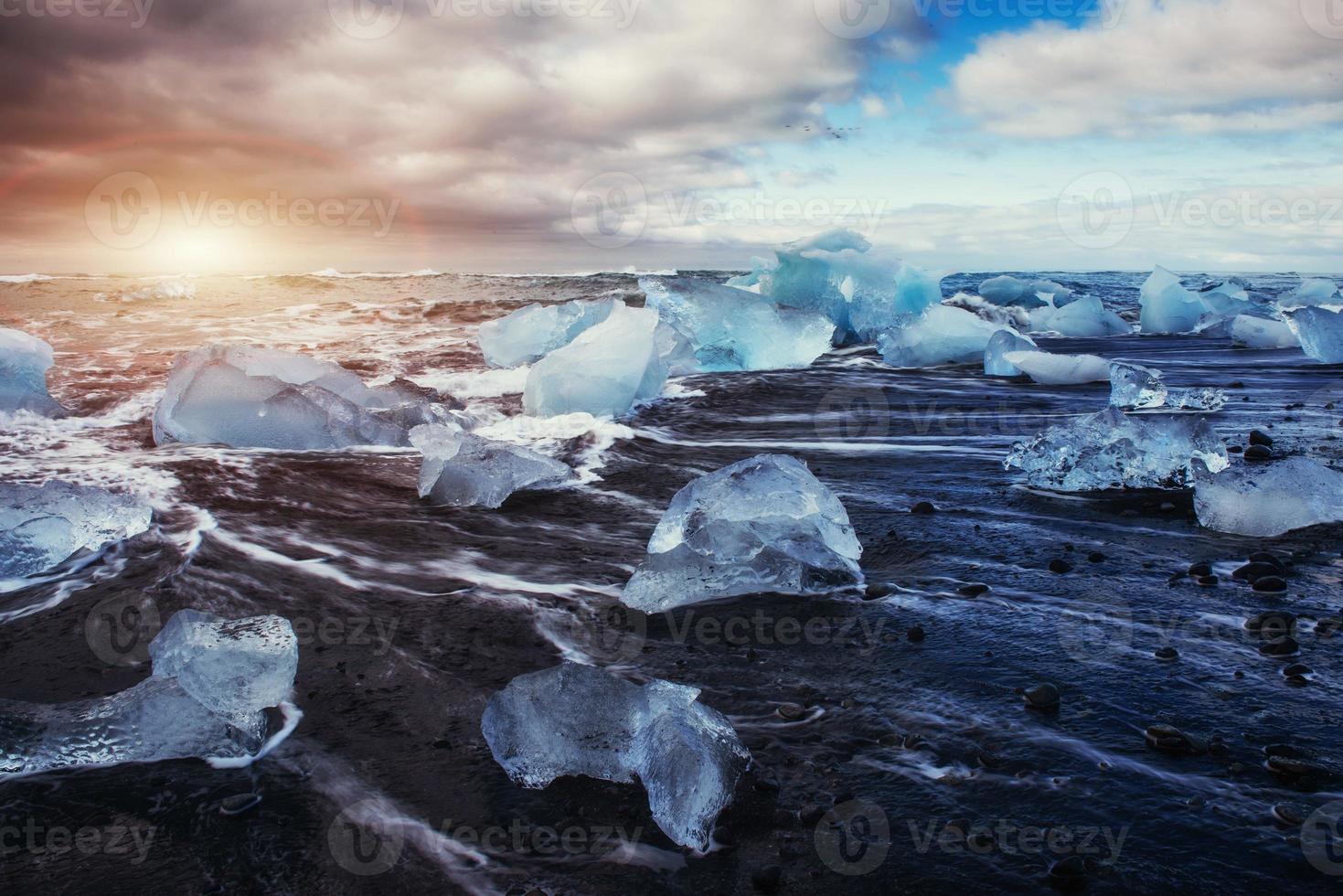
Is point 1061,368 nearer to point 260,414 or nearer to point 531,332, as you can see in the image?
point 531,332

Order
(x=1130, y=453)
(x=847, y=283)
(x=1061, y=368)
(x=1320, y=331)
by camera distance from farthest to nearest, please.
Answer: (x=847, y=283), (x=1320, y=331), (x=1061, y=368), (x=1130, y=453)

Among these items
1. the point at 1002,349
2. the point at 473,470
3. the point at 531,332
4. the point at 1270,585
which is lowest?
the point at 1270,585

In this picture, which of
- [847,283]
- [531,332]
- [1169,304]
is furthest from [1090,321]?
[531,332]

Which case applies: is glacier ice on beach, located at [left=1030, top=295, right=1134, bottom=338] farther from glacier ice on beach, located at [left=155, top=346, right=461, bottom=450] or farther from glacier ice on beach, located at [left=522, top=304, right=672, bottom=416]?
glacier ice on beach, located at [left=155, top=346, right=461, bottom=450]

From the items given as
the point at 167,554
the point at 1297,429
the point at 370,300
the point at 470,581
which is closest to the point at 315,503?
the point at 167,554

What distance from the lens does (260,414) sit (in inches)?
257

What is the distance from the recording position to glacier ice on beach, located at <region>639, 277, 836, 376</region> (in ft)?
39.1

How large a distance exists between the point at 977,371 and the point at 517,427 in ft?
22.8

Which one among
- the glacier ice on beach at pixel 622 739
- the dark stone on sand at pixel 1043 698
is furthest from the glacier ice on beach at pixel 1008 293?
the glacier ice on beach at pixel 622 739

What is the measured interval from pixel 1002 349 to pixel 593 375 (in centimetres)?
579

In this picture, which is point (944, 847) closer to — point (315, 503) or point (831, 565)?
point (831, 565)

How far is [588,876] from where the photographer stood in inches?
79.8

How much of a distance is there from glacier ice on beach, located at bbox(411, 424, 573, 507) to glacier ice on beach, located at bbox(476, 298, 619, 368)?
21.1 ft

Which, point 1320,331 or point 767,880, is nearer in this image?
point 767,880
